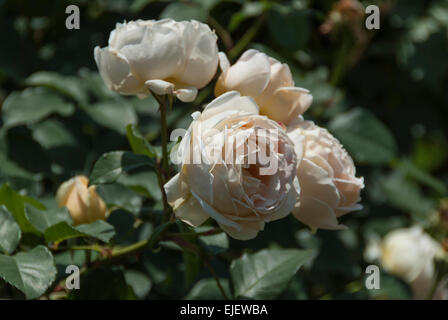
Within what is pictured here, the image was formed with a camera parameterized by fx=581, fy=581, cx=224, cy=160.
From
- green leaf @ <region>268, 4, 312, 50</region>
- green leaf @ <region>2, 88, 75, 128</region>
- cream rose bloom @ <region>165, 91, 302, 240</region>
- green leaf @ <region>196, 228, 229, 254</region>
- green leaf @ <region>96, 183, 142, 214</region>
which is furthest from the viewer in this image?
green leaf @ <region>268, 4, 312, 50</region>

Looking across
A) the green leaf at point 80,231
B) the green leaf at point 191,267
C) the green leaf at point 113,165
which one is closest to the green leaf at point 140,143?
the green leaf at point 113,165

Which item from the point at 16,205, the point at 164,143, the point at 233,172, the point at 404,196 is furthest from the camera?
the point at 404,196

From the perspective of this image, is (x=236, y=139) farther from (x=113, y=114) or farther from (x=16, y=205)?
(x=113, y=114)

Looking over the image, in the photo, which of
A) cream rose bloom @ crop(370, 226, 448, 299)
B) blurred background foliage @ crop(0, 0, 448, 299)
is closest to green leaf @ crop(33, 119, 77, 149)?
blurred background foliage @ crop(0, 0, 448, 299)

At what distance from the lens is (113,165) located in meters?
0.87

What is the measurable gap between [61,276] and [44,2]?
2.53ft

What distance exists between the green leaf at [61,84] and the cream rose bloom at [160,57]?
18.3 inches

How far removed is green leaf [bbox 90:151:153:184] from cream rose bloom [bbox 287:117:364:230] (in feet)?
0.74

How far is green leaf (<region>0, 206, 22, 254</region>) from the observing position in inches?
34.4

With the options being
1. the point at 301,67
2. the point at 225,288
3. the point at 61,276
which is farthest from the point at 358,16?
the point at 61,276

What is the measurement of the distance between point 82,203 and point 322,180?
0.41 m

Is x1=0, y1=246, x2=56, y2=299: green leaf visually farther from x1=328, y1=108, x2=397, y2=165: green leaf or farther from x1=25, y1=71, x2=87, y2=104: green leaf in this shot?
x1=328, y1=108, x2=397, y2=165: green leaf

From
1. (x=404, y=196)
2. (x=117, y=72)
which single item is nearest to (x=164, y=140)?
(x=117, y=72)

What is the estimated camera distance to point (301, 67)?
1681 millimetres
